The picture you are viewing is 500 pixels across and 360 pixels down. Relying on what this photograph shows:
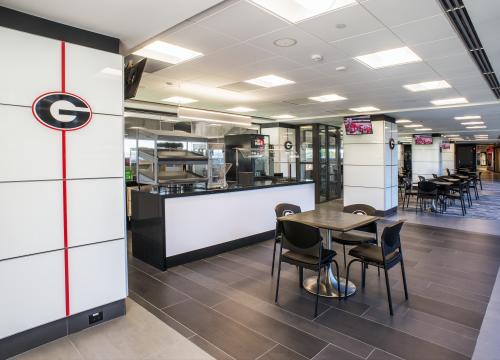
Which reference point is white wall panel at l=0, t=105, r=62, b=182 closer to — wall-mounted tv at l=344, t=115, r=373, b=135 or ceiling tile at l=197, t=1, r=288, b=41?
ceiling tile at l=197, t=1, r=288, b=41

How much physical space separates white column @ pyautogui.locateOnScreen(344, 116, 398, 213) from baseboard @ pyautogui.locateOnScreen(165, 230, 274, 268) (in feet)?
13.2

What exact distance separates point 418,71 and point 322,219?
9.38 feet

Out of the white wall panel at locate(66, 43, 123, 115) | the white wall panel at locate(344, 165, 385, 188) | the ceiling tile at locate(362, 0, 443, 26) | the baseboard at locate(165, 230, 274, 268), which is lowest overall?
the baseboard at locate(165, 230, 274, 268)

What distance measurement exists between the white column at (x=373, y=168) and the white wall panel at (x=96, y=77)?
722 cm

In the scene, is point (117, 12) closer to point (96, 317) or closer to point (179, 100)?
point (96, 317)

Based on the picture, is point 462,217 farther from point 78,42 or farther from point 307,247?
point 78,42

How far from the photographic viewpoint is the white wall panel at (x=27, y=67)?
7.55 ft

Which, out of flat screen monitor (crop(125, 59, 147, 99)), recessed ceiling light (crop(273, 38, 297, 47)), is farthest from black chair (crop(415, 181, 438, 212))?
flat screen monitor (crop(125, 59, 147, 99))

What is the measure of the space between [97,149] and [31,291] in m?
1.27

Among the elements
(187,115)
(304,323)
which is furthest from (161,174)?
(304,323)

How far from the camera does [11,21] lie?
2348 mm

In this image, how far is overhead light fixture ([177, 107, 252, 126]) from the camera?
5.61 m

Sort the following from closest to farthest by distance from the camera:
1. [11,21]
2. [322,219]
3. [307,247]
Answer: [11,21]
[307,247]
[322,219]

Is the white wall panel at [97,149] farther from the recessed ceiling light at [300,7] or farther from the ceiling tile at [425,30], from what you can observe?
the ceiling tile at [425,30]
